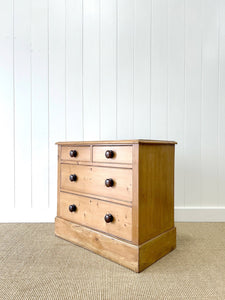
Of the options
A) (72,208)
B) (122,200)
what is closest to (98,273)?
(122,200)

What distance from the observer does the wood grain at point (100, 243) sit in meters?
1.22

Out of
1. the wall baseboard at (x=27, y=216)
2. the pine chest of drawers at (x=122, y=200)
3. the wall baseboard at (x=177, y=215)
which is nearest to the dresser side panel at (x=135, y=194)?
the pine chest of drawers at (x=122, y=200)

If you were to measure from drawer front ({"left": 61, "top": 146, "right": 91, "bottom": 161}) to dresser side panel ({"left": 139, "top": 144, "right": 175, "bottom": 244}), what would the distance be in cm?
43

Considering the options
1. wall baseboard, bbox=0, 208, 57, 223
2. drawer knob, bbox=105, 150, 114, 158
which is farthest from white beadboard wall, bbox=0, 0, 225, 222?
drawer knob, bbox=105, 150, 114, 158

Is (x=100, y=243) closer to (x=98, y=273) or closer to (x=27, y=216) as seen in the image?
(x=98, y=273)

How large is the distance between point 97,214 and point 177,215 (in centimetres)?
95

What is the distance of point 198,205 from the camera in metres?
2.03

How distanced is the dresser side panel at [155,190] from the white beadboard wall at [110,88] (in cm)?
60

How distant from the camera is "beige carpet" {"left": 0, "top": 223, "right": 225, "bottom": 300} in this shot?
1011mm

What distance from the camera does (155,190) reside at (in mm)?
1342

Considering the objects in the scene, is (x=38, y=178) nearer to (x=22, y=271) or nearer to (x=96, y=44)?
(x=22, y=271)

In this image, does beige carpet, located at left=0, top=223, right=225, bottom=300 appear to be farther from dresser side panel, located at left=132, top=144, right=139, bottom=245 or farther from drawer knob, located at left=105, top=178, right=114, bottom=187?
drawer knob, located at left=105, top=178, right=114, bottom=187

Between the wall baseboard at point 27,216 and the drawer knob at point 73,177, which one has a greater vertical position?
the drawer knob at point 73,177

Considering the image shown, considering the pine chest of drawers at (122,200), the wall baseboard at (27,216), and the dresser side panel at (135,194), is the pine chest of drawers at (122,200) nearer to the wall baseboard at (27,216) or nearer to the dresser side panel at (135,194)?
the dresser side panel at (135,194)
